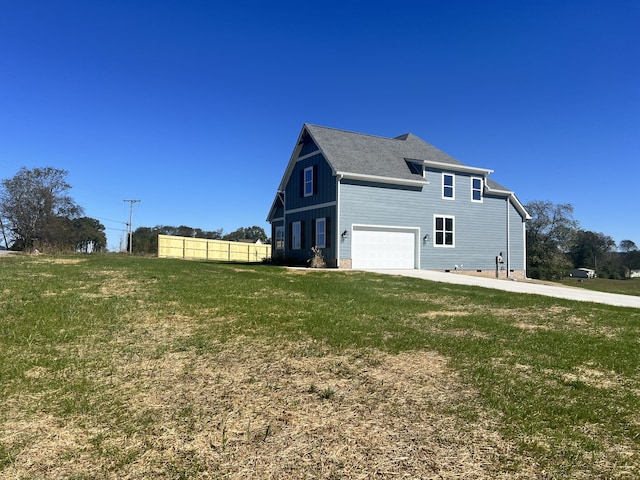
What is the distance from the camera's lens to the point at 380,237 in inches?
850

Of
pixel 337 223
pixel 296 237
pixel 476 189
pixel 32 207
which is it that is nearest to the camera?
pixel 337 223

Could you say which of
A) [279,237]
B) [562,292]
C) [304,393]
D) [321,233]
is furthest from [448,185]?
[304,393]

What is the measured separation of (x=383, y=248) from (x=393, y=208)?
82.1 inches

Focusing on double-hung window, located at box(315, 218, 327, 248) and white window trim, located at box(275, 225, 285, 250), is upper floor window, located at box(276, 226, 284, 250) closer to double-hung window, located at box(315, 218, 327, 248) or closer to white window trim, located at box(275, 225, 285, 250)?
white window trim, located at box(275, 225, 285, 250)

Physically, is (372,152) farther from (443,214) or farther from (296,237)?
(296,237)

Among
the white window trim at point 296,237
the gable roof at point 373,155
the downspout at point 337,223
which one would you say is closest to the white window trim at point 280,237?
the white window trim at point 296,237

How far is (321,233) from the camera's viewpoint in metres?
21.8

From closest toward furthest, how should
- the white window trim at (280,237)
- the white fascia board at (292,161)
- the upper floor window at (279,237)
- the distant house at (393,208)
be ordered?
1. the distant house at (393,208)
2. the white fascia board at (292,161)
3. the white window trim at (280,237)
4. the upper floor window at (279,237)

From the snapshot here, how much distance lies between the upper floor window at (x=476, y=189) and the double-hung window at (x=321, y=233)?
28.9 feet

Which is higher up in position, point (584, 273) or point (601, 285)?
point (584, 273)

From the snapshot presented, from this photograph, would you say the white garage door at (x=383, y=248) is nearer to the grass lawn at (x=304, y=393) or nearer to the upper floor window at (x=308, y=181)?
the upper floor window at (x=308, y=181)

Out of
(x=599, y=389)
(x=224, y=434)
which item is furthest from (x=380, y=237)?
(x=224, y=434)

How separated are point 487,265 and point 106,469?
24321 mm

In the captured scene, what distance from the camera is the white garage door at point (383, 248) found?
68.7 feet
